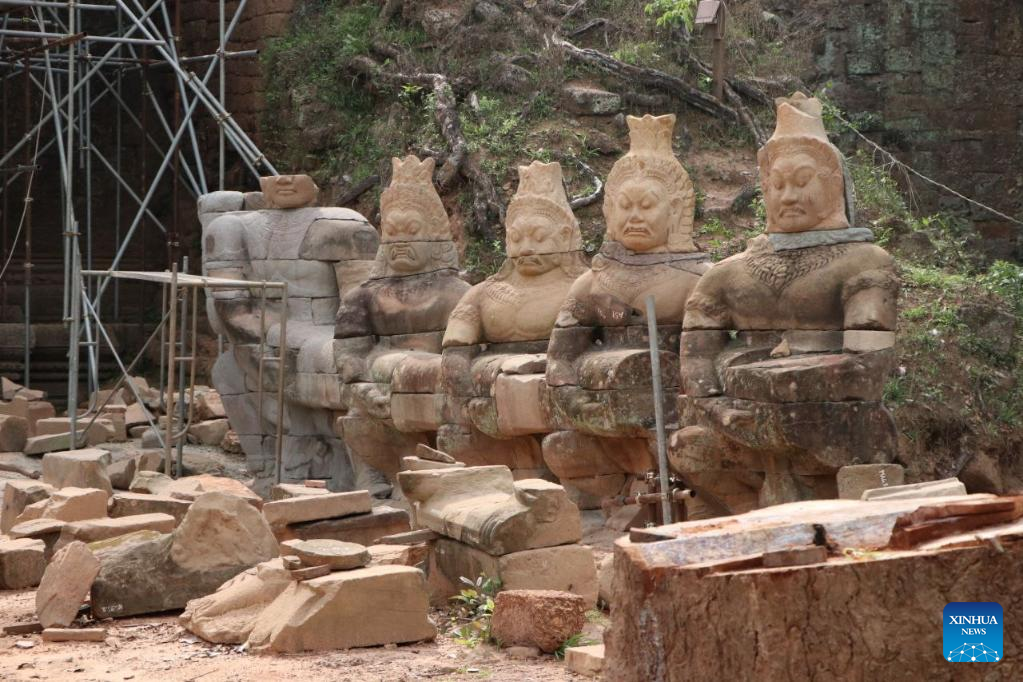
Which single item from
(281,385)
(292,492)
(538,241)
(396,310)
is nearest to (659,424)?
(292,492)

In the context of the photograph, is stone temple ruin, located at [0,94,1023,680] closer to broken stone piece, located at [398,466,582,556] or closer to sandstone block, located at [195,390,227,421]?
broken stone piece, located at [398,466,582,556]

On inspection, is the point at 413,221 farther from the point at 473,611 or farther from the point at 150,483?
the point at 473,611

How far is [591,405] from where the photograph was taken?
8656 millimetres

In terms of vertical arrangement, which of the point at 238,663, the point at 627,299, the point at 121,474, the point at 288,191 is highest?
the point at 288,191

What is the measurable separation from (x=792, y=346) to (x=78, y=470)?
5.07 metres

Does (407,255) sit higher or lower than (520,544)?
higher

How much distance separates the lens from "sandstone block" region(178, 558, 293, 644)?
7.02m

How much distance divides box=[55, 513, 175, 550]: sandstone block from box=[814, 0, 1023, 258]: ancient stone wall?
31.7 feet

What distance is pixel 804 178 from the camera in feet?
25.4

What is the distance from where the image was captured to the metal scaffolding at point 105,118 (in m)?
15.9

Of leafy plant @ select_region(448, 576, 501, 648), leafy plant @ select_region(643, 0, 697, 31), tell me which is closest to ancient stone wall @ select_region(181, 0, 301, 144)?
leafy plant @ select_region(643, 0, 697, 31)

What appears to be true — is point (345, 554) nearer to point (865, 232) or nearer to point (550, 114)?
point (865, 232)

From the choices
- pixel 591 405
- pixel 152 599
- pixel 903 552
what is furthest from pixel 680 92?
pixel 903 552

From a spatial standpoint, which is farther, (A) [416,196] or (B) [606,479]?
(A) [416,196]
